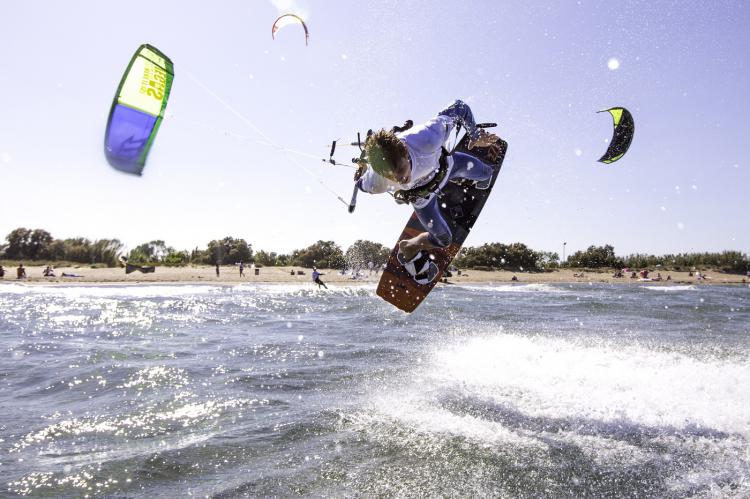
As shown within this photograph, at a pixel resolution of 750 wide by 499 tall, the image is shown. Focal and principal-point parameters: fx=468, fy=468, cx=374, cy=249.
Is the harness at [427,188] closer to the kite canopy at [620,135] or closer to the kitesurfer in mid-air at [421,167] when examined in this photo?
the kitesurfer in mid-air at [421,167]

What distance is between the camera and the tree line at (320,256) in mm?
44844

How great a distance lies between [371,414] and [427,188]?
2837mm

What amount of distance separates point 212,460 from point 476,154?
5652mm

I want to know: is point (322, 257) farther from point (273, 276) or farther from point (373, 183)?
point (373, 183)

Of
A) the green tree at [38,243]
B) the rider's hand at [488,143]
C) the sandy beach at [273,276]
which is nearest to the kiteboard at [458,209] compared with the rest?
the rider's hand at [488,143]

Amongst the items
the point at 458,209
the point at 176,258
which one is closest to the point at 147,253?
the point at 176,258

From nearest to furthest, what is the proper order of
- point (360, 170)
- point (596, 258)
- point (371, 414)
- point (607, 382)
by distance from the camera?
point (360, 170)
point (371, 414)
point (607, 382)
point (596, 258)

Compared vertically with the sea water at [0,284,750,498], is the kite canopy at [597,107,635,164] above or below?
above

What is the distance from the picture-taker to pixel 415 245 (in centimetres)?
619

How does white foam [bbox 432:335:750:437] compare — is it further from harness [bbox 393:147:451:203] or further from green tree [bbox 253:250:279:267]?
green tree [bbox 253:250:279:267]

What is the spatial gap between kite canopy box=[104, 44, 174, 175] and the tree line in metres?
40.2

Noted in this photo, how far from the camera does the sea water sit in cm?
422

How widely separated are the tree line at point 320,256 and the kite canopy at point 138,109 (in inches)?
1584

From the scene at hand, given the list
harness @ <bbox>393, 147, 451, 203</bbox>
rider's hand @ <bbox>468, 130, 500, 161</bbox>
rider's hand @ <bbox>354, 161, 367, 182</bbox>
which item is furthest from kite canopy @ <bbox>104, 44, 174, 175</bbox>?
rider's hand @ <bbox>468, 130, 500, 161</bbox>
